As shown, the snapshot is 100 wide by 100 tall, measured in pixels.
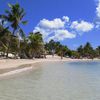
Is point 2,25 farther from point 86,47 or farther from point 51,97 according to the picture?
point 86,47

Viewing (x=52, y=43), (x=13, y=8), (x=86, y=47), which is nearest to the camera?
(x=13, y=8)

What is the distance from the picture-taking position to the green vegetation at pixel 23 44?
207 ft

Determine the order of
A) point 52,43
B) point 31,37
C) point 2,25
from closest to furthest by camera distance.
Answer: point 2,25, point 31,37, point 52,43

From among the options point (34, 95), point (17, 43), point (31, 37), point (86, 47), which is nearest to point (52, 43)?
point (86, 47)

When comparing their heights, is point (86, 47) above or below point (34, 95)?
above

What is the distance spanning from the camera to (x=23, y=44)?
8944 centimetres

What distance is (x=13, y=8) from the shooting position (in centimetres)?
6281

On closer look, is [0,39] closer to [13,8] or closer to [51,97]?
[13,8]

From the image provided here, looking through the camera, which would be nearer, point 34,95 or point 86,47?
point 34,95

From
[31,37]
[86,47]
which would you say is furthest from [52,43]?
[31,37]

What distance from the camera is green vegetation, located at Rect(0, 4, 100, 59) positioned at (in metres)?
63.2

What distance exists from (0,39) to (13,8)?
783cm

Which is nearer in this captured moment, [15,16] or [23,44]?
[15,16]

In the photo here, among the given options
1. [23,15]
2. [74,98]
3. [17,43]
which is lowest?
[74,98]
